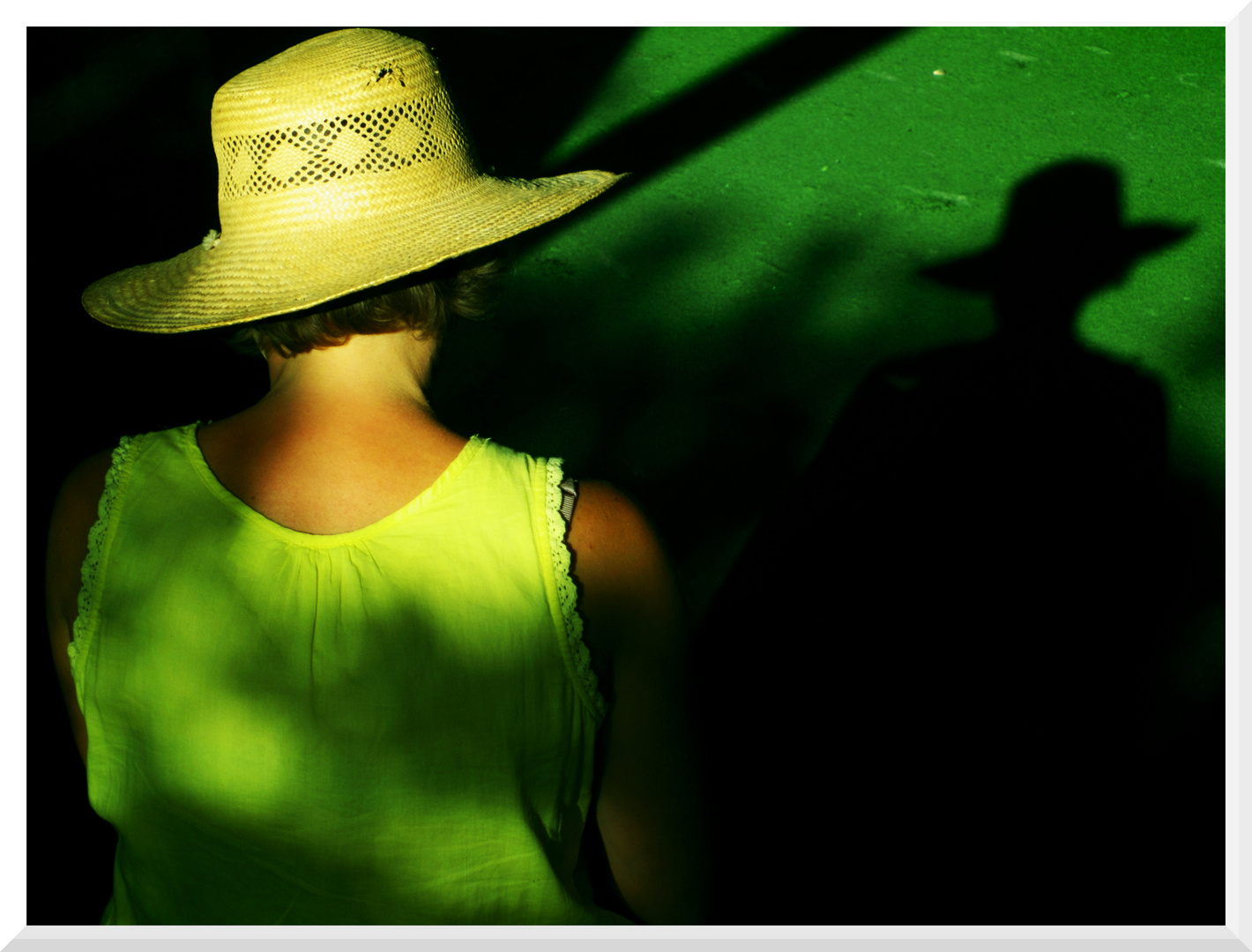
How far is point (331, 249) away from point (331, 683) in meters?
0.60

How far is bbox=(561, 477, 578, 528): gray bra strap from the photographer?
1.22m

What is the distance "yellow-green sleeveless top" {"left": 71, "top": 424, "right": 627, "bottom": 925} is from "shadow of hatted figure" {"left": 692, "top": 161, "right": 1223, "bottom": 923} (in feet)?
3.24

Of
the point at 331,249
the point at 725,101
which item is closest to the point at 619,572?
the point at 331,249

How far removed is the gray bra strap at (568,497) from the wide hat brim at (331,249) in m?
0.36

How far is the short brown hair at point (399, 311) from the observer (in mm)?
1324

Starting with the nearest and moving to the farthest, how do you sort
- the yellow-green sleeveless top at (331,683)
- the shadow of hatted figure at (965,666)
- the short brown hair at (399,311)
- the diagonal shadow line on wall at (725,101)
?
the yellow-green sleeveless top at (331,683), the short brown hair at (399,311), the shadow of hatted figure at (965,666), the diagonal shadow line on wall at (725,101)

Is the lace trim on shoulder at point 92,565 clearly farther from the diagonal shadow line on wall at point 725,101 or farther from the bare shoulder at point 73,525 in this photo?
the diagonal shadow line on wall at point 725,101

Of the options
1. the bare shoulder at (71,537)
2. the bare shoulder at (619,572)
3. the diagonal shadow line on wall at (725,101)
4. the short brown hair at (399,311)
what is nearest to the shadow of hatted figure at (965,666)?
the bare shoulder at (619,572)

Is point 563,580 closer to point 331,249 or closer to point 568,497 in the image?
point 568,497

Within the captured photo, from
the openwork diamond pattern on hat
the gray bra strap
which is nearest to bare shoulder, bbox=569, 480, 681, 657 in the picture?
the gray bra strap

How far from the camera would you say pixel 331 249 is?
139 centimetres

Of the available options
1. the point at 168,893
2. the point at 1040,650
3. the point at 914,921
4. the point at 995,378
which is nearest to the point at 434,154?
the point at 168,893

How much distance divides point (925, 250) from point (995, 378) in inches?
30.4

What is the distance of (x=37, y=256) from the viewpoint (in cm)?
362
